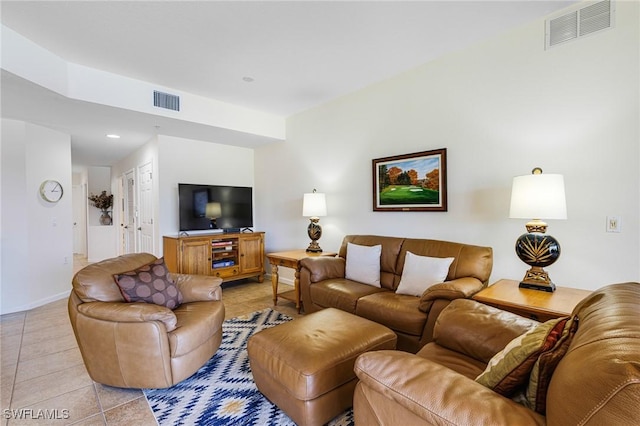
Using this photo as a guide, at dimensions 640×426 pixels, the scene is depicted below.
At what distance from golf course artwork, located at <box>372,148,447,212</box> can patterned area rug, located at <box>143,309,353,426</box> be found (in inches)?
82.2

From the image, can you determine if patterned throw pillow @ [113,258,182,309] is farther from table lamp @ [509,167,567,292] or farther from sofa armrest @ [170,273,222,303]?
table lamp @ [509,167,567,292]

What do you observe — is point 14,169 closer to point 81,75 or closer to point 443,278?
point 81,75

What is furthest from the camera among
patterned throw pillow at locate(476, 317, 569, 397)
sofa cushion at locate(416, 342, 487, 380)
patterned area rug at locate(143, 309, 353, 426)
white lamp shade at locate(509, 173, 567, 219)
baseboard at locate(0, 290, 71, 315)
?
baseboard at locate(0, 290, 71, 315)

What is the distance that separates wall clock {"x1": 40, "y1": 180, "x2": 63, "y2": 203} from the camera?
157 inches

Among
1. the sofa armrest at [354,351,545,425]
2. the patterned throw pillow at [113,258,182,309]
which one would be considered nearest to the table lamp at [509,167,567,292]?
the sofa armrest at [354,351,545,425]

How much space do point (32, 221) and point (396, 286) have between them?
4.65 m

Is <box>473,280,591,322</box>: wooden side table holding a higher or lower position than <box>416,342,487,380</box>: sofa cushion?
higher

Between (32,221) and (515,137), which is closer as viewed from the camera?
(515,137)

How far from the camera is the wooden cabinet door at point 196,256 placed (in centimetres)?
407

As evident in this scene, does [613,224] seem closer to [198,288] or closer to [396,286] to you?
[396,286]

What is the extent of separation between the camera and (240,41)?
2.61 metres

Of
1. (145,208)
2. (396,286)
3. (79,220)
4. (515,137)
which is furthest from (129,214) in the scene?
(515,137)

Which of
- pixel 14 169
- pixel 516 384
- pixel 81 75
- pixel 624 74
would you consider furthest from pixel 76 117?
pixel 624 74

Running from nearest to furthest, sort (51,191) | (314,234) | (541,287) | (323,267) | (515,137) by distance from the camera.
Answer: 1. (541,287)
2. (515,137)
3. (323,267)
4. (314,234)
5. (51,191)
